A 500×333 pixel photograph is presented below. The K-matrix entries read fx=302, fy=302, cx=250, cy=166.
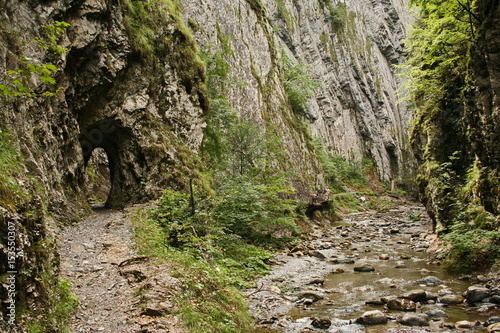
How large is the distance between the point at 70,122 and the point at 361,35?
56.6 metres

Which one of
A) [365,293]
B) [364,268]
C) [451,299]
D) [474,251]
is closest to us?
[451,299]

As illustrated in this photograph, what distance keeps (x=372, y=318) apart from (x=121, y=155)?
10598 mm

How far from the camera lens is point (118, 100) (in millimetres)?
12055

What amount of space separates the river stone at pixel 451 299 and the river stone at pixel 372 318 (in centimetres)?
167

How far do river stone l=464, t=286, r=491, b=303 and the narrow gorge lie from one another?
2.04m

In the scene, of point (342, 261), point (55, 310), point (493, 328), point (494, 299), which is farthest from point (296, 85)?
point (55, 310)

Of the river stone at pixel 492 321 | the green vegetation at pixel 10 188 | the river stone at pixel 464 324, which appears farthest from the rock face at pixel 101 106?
the river stone at pixel 492 321

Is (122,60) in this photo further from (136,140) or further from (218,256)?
(218,256)

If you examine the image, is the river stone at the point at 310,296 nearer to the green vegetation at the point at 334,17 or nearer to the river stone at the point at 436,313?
the river stone at the point at 436,313

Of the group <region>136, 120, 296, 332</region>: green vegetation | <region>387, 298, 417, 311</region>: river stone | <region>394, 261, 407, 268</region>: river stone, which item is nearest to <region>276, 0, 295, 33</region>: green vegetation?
<region>136, 120, 296, 332</region>: green vegetation

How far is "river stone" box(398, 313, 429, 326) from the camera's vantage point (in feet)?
17.3

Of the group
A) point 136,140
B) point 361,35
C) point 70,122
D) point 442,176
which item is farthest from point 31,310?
point 361,35

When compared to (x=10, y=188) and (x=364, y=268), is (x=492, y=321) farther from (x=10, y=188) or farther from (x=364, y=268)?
(x=10, y=188)

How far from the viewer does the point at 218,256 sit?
8297 mm
